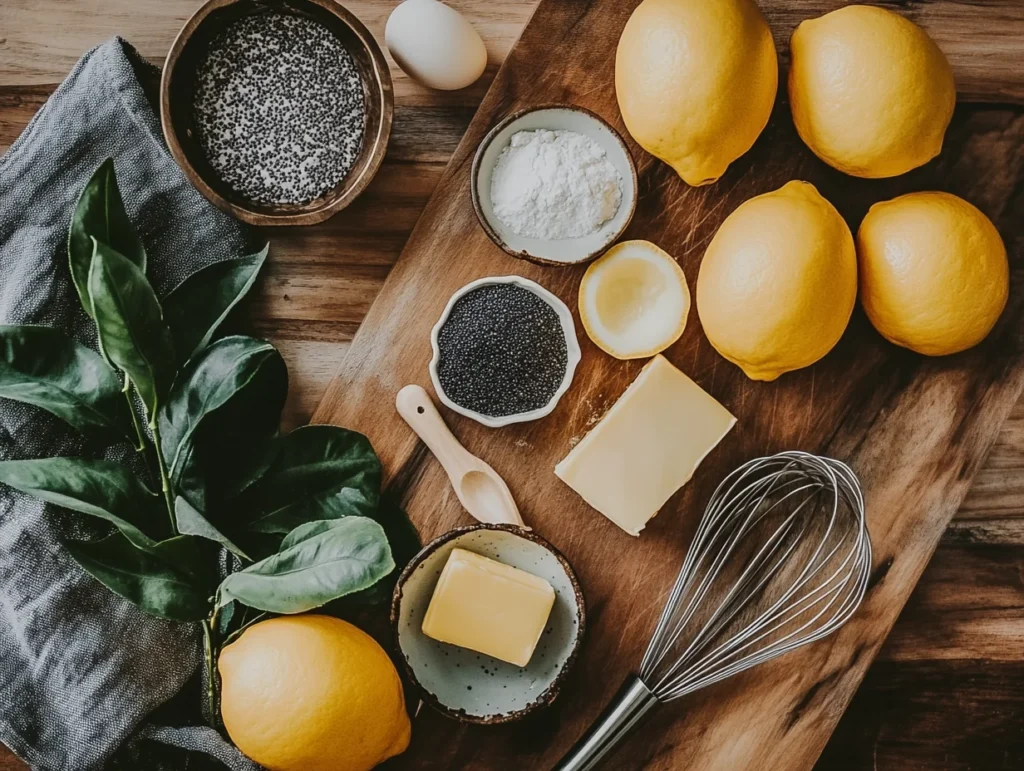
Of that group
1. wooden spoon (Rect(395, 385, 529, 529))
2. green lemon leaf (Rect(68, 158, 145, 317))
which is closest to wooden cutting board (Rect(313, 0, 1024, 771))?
wooden spoon (Rect(395, 385, 529, 529))

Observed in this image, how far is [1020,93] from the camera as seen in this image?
2.75 feet

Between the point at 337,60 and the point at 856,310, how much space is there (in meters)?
0.57

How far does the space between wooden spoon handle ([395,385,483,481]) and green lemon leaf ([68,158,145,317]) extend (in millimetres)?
269

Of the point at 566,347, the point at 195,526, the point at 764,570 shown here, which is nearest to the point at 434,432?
the point at 566,347

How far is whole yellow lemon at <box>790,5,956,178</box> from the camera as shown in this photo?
0.71 m

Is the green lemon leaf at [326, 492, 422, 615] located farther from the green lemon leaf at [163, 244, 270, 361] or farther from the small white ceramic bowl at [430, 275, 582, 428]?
the green lemon leaf at [163, 244, 270, 361]

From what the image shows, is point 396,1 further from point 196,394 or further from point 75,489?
point 75,489

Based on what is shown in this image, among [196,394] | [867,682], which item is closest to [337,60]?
[196,394]

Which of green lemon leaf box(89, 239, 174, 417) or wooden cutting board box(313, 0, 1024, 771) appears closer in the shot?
green lemon leaf box(89, 239, 174, 417)

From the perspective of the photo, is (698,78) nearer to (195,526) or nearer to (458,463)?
(458,463)

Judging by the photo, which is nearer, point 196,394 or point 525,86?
point 196,394

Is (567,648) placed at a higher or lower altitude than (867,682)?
higher

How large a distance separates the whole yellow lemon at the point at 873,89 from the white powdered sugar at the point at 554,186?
0.20 m

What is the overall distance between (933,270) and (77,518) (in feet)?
2.58
